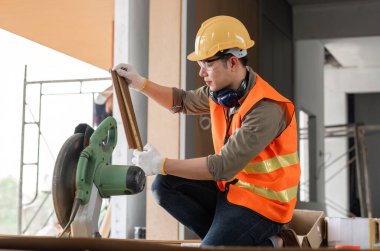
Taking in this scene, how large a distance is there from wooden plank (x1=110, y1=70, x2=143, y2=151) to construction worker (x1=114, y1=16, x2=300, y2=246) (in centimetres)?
6

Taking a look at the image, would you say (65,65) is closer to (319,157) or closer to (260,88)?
(319,157)

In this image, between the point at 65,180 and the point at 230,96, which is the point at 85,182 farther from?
the point at 230,96

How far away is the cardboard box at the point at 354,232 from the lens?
2.93m

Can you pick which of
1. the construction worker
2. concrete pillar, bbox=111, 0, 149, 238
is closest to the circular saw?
the construction worker

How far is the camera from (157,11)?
17.3 ft

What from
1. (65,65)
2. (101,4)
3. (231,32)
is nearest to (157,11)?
(101,4)

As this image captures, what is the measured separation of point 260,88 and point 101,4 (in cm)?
413

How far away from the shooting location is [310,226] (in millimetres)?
3045

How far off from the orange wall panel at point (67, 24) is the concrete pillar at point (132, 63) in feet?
3.73

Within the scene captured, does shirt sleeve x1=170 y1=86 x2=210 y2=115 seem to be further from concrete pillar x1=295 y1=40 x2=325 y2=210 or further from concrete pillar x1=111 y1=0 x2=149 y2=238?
concrete pillar x1=295 y1=40 x2=325 y2=210

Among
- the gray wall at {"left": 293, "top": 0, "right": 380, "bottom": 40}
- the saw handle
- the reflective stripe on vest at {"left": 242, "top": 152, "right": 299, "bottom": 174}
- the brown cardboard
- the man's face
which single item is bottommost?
the brown cardboard

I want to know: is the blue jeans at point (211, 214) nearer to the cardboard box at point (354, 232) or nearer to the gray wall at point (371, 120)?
the cardboard box at point (354, 232)

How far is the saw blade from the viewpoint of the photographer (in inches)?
96.0

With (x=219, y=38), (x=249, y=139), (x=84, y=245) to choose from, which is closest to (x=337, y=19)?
(x=219, y=38)
